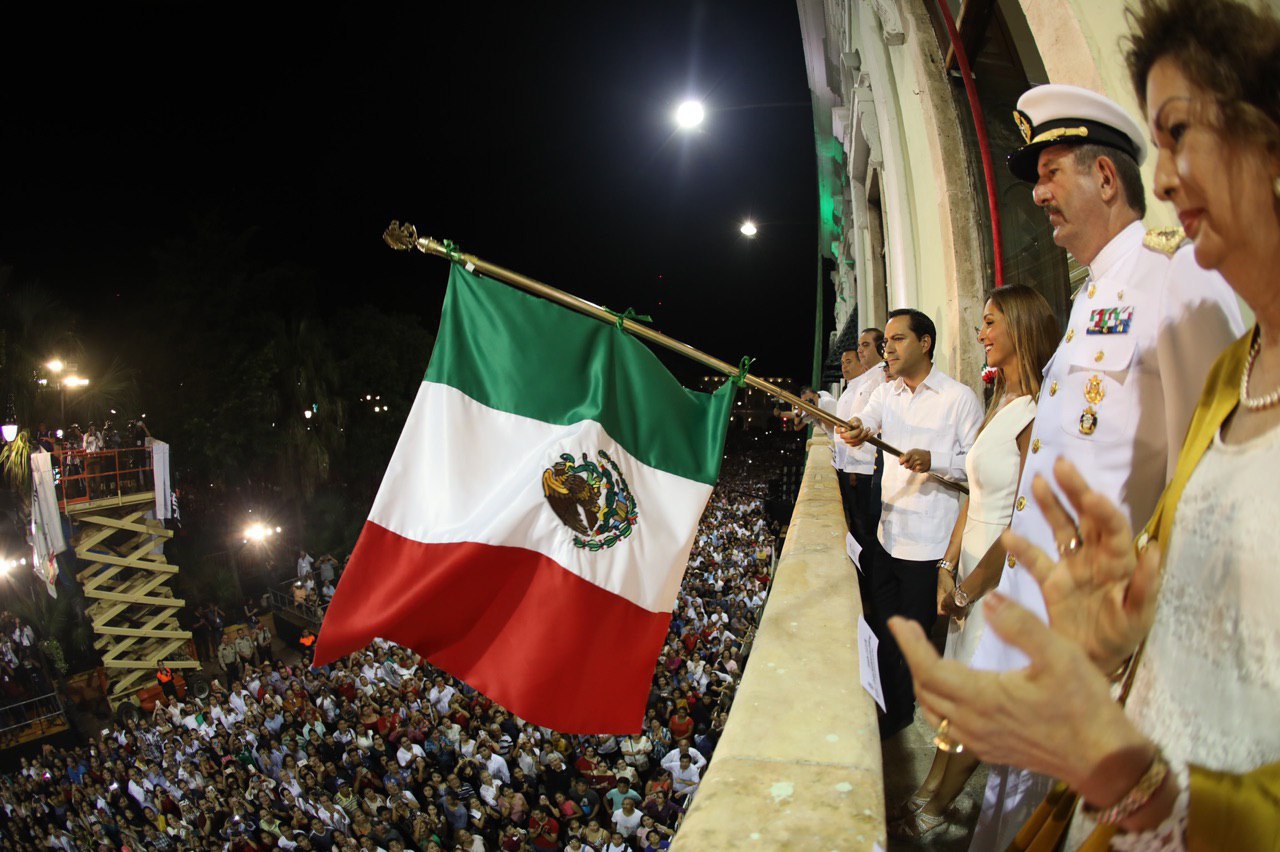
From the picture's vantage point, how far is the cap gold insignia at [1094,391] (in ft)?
5.93

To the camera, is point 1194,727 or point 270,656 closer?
point 1194,727

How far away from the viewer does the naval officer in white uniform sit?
5.63 feet

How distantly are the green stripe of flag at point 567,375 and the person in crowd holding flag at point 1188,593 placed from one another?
7.14 feet

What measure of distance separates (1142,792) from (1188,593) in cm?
32

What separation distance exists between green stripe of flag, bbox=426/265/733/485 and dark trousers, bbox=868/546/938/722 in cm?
124

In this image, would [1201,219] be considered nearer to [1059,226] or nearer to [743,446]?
[1059,226]

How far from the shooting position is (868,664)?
221cm

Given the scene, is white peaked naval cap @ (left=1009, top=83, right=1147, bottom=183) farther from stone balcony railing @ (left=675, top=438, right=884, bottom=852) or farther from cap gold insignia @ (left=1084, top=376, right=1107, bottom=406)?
stone balcony railing @ (left=675, top=438, right=884, bottom=852)

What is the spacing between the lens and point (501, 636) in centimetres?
302

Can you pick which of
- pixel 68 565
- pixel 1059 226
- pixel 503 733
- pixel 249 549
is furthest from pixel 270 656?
pixel 1059 226

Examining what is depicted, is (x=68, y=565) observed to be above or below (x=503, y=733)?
above

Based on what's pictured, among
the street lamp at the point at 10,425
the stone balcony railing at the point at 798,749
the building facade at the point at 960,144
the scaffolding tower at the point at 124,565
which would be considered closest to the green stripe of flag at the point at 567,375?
the stone balcony railing at the point at 798,749

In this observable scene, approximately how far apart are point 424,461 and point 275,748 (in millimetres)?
11493

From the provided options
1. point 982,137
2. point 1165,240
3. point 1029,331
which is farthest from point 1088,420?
point 982,137
